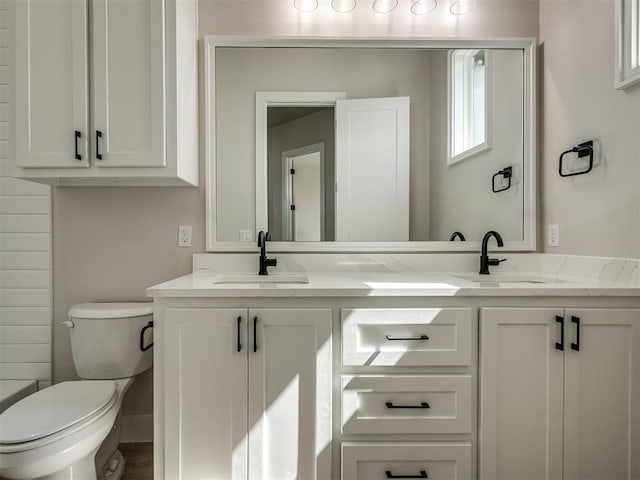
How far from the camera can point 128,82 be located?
5.35ft

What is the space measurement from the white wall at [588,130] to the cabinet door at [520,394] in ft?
1.65

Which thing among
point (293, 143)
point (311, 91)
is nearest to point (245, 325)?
point (293, 143)

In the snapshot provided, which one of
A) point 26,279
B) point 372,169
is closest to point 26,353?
point 26,279

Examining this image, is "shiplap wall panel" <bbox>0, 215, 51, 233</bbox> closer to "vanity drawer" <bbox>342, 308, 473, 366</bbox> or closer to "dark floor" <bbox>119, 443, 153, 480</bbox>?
"dark floor" <bbox>119, 443, 153, 480</bbox>

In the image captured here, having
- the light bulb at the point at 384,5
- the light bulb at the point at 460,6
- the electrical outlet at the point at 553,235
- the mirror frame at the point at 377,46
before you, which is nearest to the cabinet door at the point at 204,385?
the mirror frame at the point at 377,46

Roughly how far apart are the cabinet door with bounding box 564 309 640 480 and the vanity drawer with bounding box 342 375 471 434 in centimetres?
40

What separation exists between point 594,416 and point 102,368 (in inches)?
80.9

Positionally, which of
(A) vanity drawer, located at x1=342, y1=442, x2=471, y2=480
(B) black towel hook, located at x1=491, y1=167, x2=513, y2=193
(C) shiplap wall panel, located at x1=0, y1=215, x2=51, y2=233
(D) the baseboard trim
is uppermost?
(B) black towel hook, located at x1=491, y1=167, x2=513, y2=193

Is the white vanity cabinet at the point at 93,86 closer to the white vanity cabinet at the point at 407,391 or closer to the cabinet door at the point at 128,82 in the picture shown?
the cabinet door at the point at 128,82

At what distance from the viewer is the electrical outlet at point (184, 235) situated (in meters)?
2.00

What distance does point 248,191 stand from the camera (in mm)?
1995

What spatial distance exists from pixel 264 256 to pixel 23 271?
4.17 feet

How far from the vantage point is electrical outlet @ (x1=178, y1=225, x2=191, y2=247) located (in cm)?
200

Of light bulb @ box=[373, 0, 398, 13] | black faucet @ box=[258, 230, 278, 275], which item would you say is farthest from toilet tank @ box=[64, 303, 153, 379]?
light bulb @ box=[373, 0, 398, 13]
